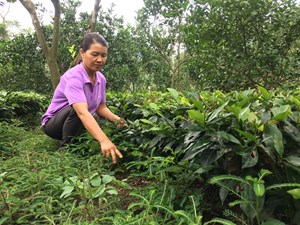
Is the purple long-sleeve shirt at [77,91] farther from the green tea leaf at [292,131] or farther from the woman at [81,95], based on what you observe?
the green tea leaf at [292,131]

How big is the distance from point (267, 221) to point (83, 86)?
198 centimetres

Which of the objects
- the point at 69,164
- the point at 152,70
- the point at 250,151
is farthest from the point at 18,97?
the point at 152,70

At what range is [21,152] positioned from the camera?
2.50m

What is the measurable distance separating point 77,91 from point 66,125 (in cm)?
44

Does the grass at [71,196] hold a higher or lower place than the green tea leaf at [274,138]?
lower

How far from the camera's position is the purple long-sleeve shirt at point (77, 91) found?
249cm

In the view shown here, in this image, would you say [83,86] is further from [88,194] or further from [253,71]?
[253,71]

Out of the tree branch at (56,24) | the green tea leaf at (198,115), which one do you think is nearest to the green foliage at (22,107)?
the tree branch at (56,24)

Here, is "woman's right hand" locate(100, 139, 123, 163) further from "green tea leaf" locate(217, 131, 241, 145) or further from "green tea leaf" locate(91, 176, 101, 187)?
"green tea leaf" locate(217, 131, 241, 145)

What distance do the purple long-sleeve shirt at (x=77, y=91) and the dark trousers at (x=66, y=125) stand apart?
0.10m

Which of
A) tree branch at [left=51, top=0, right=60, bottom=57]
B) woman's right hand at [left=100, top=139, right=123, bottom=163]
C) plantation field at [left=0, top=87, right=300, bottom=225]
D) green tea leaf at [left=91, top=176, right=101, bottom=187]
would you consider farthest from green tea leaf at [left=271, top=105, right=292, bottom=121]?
tree branch at [left=51, top=0, right=60, bottom=57]

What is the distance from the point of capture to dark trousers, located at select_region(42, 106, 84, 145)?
9.00ft

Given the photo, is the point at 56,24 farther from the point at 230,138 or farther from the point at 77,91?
the point at 230,138

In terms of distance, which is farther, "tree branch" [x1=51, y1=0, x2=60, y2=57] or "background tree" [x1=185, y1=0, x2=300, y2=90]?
"tree branch" [x1=51, y1=0, x2=60, y2=57]
